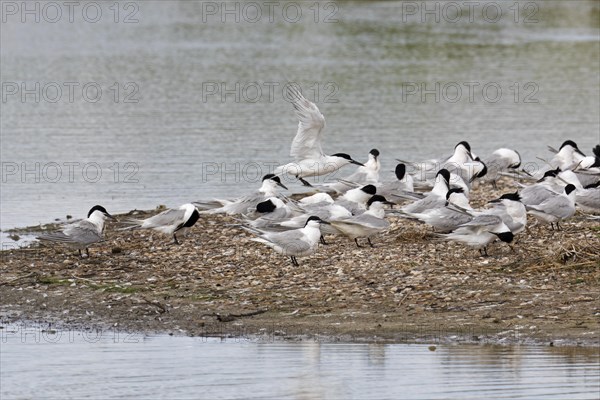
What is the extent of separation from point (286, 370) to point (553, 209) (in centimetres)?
500

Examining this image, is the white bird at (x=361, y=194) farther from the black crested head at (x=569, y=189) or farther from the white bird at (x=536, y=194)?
the black crested head at (x=569, y=189)

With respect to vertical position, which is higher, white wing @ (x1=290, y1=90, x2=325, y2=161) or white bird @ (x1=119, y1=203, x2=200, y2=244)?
white wing @ (x1=290, y1=90, x2=325, y2=161)

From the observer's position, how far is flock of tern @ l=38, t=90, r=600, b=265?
39.8ft

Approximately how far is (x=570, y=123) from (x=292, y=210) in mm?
13705

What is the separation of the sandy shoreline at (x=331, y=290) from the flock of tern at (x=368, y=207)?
0.75 feet

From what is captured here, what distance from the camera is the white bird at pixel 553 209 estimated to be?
12992 millimetres

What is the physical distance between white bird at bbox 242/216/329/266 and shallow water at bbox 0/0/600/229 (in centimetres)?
498

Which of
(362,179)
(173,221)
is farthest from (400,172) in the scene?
(173,221)

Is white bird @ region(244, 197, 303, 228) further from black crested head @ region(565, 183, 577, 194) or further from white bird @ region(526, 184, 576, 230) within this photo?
black crested head @ region(565, 183, 577, 194)

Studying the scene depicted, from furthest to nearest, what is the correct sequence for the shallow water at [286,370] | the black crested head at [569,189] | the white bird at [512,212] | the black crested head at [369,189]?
the black crested head at [369,189] < the black crested head at [569,189] < the white bird at [512,212] < the shallow water at [286,370]

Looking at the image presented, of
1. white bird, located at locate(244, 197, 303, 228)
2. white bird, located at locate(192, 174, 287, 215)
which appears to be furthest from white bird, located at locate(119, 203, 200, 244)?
white bird, located at locate(192, 174, 287, 215)

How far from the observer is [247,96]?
3067 centimetres

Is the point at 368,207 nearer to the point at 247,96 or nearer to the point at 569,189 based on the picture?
→ the point at 569,189

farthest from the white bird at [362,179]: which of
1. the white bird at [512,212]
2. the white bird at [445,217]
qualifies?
the white bird at [512,212]
